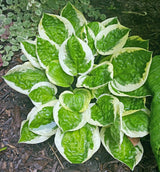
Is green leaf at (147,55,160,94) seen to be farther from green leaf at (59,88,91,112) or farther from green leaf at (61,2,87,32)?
green leaf at (61,2,87,32)

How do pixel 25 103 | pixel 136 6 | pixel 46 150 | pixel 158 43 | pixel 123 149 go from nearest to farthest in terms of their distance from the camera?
1. pixel 123 149
2. pixel 46 150
3. pixel 25 103
4. pixel 158 43
5. pixel 136 6

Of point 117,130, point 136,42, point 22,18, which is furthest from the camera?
point 22,18

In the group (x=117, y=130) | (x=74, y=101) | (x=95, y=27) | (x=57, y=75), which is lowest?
(x=117, y=130)

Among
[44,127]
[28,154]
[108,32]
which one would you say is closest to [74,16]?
[108,32]

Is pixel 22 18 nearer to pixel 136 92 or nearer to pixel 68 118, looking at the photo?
pixel 68 118

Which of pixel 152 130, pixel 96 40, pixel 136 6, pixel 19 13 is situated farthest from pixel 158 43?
pixel 19 13

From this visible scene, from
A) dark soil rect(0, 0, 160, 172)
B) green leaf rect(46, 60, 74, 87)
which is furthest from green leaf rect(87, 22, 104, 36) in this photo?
dark soil rect(0, 0, 160, 172)

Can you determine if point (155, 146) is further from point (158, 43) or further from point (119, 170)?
point (158, 43)
